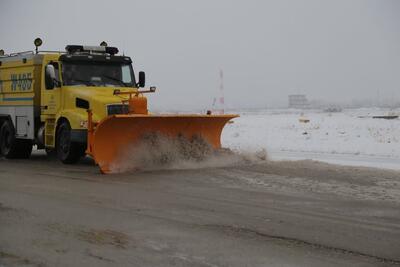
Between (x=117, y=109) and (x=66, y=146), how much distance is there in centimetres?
149

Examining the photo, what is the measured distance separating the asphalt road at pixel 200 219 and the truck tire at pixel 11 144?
345 cm

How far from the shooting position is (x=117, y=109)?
1093 cm

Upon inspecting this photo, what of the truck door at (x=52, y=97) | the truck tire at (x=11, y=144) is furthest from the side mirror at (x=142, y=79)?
the truck tire at (x=11, y=144)

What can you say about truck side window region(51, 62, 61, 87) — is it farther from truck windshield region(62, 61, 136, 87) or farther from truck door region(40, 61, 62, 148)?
truck windshield region(62, 61, 136, 87)

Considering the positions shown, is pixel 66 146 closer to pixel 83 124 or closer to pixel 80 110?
pixel 80 110

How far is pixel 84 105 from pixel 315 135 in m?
11.5

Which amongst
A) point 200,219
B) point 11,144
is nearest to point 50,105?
point 11,144

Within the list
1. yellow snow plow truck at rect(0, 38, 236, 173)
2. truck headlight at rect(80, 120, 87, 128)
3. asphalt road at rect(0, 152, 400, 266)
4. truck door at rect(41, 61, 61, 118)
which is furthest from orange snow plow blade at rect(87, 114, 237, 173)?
truck door at rect(41, 61, 61, 118)

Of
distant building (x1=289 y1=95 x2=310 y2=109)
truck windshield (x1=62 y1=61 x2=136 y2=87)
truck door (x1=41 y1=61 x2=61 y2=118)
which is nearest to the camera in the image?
truck door (x1=41 y1=61 x2=61 y2=118)

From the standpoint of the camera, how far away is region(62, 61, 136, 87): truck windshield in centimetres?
1201

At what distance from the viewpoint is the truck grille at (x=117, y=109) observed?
35.6ft

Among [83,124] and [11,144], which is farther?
[11,144]

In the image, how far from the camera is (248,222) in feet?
19.7

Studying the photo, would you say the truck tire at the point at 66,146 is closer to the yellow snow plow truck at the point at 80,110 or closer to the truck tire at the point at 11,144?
the yellow snow plow truck at the point at 80,110
